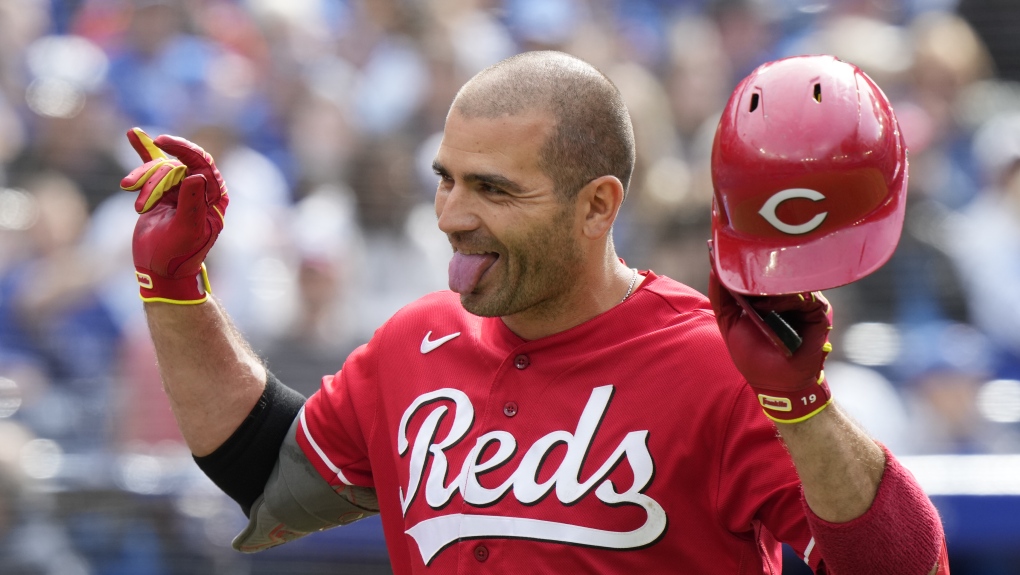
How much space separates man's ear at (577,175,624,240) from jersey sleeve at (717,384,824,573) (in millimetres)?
421

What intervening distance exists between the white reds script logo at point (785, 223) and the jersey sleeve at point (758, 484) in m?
0.38

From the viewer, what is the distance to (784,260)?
5.92 ft

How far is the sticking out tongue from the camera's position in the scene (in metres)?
2.24

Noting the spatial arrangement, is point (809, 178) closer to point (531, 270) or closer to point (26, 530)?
point (531, 270)

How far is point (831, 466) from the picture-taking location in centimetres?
181

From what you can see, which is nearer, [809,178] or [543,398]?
[809,178]

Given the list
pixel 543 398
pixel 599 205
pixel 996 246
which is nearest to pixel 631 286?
pixel 599 205

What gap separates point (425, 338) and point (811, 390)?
93 centimetres

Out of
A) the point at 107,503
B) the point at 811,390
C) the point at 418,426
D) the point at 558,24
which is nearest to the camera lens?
the point at 811,390

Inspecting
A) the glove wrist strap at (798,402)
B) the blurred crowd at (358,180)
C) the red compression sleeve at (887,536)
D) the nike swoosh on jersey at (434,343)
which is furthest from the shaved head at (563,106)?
the blurred crowd at (358,180)

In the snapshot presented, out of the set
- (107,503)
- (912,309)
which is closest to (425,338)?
(107,503)

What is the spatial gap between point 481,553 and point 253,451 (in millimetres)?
623

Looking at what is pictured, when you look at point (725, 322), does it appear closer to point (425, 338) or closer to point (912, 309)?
point (425, 338)

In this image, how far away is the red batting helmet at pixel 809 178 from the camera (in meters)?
1.78
